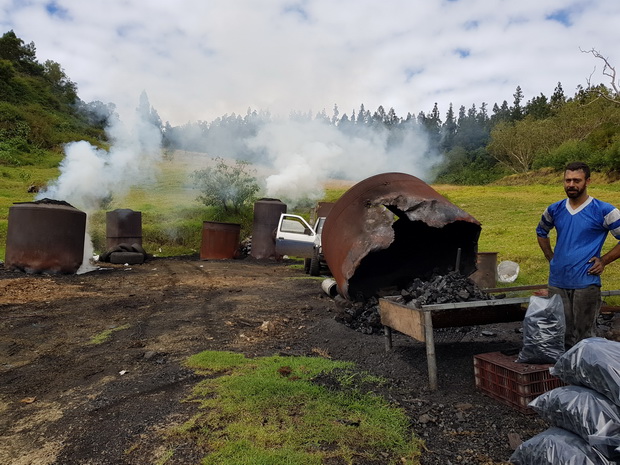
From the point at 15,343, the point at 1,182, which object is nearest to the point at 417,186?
the point at 15,343

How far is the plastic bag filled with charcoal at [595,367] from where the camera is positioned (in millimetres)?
2404

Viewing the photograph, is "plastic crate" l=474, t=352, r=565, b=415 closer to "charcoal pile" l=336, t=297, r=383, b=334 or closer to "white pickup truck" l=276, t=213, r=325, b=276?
"charcoal pile" l=336, t=297, r=383, b=334

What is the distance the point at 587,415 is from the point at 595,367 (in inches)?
10.3

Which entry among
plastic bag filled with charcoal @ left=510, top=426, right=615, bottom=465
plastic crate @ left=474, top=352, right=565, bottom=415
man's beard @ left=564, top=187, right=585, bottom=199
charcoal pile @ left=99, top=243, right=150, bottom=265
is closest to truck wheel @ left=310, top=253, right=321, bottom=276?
charcoal pile @ left=99, top=243, right=150, bottom=265

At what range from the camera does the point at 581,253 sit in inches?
151

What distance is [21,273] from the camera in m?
12.1

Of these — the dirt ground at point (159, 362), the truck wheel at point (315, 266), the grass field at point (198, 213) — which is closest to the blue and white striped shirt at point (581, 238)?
the dirt ground at point (159, 362)

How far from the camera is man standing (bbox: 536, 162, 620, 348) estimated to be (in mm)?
3809

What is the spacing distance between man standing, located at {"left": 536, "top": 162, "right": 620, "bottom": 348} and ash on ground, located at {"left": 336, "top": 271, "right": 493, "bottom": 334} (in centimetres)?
112

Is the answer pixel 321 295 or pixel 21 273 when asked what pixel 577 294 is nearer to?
pixel 321 295

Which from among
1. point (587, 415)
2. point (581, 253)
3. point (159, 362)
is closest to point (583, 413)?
point (587, 415)

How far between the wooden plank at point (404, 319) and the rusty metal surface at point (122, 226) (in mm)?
14141

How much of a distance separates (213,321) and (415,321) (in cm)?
386

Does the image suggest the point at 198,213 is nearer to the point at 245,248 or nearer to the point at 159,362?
the point at 245,248
